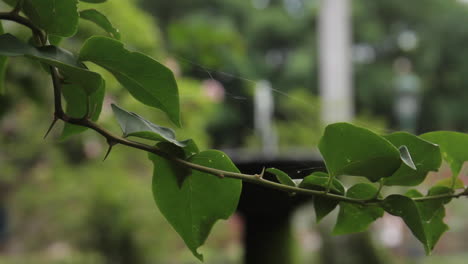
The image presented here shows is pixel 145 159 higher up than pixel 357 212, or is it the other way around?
pixel 357 212

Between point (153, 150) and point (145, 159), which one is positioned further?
point (145, 159)

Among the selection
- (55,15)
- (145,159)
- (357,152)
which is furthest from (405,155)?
(145,159)

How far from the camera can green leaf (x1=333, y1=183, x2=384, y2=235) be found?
0.19 meters

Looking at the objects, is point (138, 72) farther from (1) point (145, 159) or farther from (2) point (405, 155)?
(1) point (145, 159)

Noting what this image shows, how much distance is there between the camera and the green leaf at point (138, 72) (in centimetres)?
18

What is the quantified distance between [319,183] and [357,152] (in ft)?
0.06

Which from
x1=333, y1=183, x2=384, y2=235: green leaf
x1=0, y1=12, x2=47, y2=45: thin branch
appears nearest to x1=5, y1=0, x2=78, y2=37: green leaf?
x1=0, y1=12, x2=47, y2=45: thin branch

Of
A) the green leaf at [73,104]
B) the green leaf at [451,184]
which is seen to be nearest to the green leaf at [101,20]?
the green leaf at [73,104]

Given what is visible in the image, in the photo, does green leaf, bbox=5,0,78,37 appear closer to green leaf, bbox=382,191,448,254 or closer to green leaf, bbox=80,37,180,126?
green leaf, bbox=80,37,180,126

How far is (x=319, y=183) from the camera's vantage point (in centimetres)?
19

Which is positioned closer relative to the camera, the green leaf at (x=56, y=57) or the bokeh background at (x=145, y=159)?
the green leaf at (x=56, y=57)

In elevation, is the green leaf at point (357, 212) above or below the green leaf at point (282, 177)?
below

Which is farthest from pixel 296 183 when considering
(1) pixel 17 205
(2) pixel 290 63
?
(2) pixel 290 63

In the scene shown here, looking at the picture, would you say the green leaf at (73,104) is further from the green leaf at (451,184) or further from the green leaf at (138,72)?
the green leaf at (451,184)
